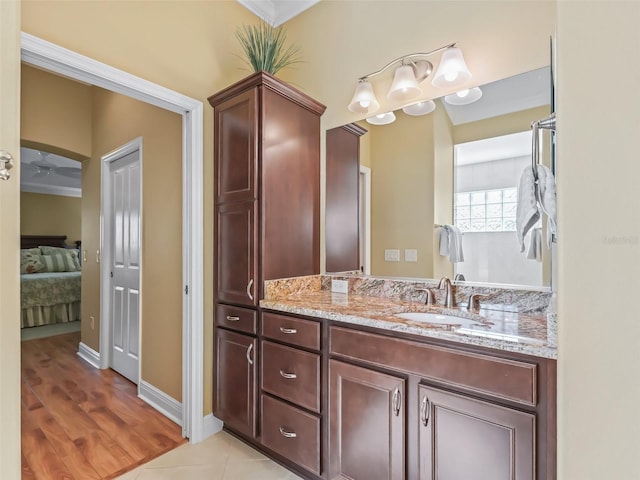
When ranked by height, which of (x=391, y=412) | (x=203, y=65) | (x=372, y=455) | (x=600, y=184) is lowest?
(x=372, y=455)

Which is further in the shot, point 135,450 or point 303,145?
point 303,145

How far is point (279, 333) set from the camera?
177 cm

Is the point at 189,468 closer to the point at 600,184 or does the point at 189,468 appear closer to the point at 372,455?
the point at 372,455

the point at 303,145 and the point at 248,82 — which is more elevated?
the point at 248,82

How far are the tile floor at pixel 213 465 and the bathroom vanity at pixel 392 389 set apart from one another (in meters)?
0.07

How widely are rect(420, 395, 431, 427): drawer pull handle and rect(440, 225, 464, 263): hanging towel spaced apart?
2.73 feet

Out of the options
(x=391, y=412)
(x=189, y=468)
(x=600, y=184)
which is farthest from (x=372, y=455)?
(x=600, y=184)

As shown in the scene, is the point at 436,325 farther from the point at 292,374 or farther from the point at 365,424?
the point at 292,374

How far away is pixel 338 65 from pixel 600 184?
231cm

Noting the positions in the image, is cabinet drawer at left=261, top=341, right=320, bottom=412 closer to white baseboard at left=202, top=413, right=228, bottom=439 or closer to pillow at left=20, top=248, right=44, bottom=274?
white baseboard at left=202, top=413, right=228, bottom=439

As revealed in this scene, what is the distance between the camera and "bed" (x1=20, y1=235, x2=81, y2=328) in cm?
486

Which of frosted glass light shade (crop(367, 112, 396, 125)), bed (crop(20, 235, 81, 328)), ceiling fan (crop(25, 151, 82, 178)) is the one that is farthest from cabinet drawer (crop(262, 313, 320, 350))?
ceiling fan (crop(25, 151, 82, 178))

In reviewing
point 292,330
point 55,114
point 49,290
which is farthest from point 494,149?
point 49,290

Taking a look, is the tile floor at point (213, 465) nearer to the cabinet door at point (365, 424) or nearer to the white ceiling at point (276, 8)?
the cabinet door at point (365, 424)
